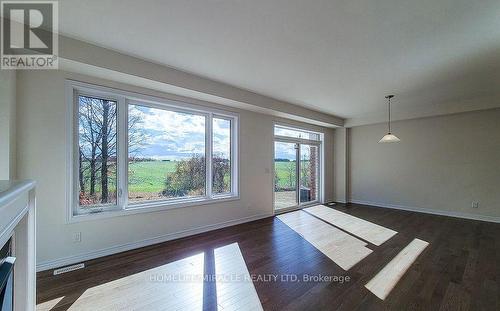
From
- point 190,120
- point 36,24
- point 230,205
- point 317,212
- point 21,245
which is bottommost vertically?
point 317,212

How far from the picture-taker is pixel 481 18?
208cm

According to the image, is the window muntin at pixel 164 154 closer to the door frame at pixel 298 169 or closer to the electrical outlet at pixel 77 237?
the electrical outlet at pixel 77 237

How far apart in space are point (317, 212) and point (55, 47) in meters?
5.74

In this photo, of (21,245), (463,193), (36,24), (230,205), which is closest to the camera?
(21,245)

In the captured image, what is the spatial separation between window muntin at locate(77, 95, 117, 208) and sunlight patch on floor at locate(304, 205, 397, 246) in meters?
4.15

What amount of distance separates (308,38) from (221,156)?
2.77 metres

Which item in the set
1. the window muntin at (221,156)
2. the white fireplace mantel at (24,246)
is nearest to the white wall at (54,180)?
the window muntin at (221,156)

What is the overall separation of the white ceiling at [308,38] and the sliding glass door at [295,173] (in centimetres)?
232

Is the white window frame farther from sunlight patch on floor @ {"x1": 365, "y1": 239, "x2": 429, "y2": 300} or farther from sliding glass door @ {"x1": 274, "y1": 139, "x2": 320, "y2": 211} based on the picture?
sunlight patch on floor @ {"x1": 365, "y1": 239, "x2": 429, "y2": 300}

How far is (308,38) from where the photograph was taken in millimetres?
2422

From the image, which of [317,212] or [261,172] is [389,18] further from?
[317,212]

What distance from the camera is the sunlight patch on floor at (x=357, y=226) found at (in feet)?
12.5

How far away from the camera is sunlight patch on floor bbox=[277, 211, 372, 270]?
3011 millimetres

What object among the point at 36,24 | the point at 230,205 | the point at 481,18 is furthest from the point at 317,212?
the point at 36,24
